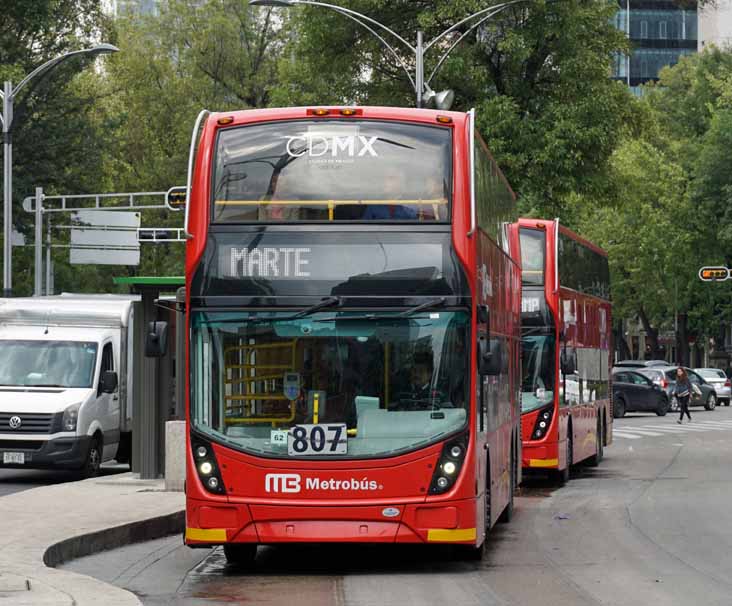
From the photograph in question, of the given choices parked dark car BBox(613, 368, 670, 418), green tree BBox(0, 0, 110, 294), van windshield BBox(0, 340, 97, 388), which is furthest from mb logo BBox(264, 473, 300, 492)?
parked dark car BBox(613, 368, 670, 418)

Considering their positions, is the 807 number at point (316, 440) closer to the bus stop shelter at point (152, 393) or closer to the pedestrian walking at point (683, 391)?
the bus stop shelter at point (152, 393)

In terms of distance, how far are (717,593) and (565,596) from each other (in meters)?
1.13

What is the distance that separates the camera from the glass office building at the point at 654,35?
5079 inches

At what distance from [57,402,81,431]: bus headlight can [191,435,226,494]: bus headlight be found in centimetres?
1116

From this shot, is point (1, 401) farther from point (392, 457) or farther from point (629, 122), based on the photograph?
point (629, 122)

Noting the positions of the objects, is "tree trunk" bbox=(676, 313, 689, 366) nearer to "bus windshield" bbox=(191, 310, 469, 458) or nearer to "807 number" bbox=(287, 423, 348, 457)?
"bus windshield" bbox=(191, 310, 469, 458)

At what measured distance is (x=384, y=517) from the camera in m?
12.5

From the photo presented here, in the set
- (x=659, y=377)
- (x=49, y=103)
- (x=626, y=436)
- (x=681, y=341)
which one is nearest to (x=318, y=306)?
(x=626, y=436)

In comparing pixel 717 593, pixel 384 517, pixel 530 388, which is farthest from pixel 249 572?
pixel 530 388

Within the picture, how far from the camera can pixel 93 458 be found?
24047 mm

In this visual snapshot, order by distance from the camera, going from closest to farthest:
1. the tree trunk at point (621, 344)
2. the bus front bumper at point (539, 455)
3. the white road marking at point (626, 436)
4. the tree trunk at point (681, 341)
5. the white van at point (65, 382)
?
the bus front bumper at point (539, 455), the white van at point (65, 382), the white road marking at point (626, 436), the tree trunk at point (681, 341), the tree trunk at point (621, 344)

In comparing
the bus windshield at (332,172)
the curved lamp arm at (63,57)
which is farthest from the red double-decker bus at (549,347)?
the curved lamp arm at (63,57)

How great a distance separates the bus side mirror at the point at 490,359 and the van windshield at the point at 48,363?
12.4 metres

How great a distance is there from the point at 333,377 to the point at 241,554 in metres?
1.95
